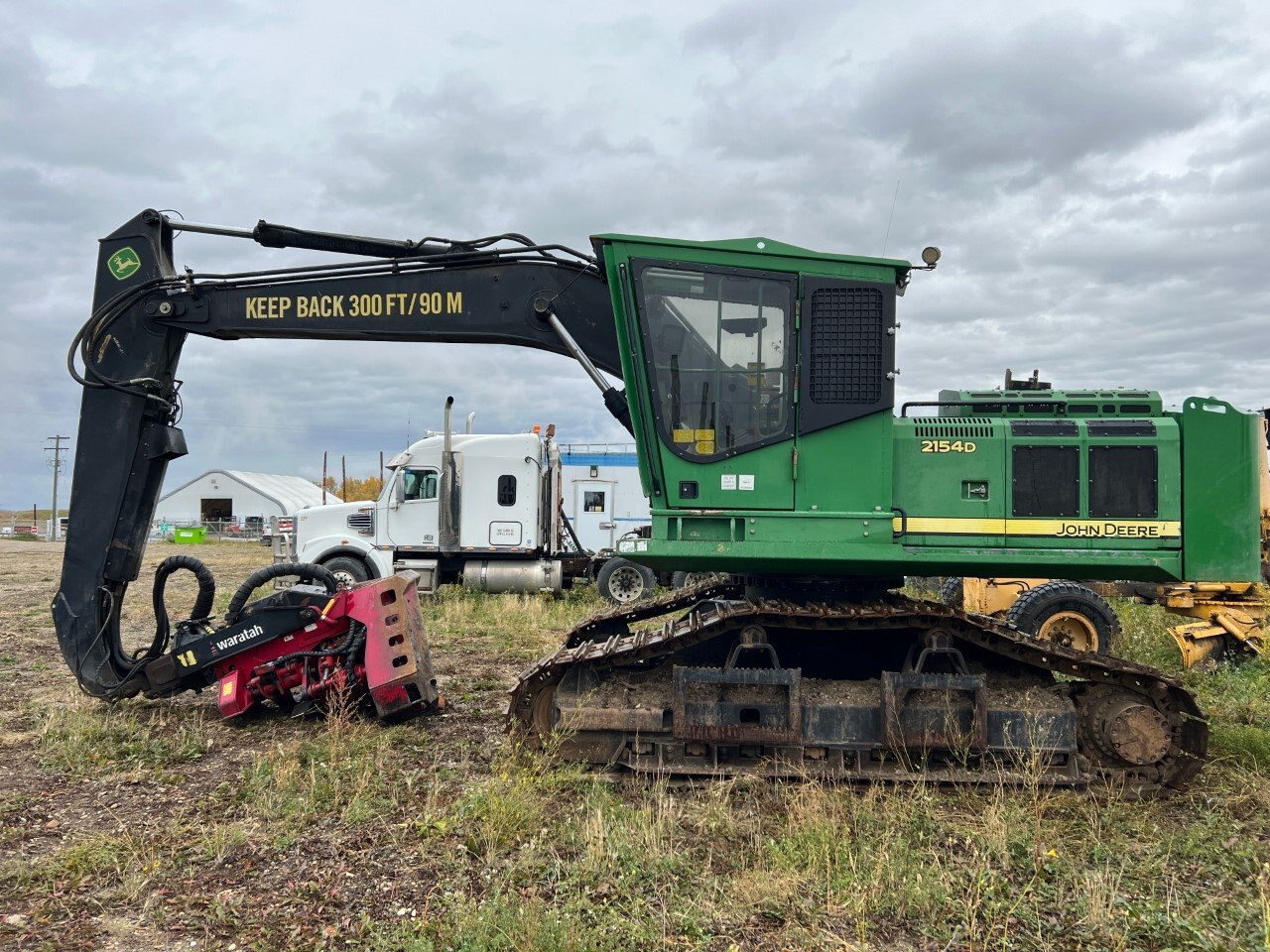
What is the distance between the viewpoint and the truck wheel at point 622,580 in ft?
56.4

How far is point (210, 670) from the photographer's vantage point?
23.9ft

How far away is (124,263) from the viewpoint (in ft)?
24.1

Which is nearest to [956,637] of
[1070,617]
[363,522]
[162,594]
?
[1070,617]

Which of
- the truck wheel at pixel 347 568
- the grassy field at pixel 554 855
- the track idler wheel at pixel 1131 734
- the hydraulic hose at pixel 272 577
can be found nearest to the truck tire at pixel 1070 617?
the grassy field at pixel 554 855

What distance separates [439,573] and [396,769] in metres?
11.2

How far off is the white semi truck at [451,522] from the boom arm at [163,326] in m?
9.15

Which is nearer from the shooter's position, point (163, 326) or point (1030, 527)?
point (1030, 527)

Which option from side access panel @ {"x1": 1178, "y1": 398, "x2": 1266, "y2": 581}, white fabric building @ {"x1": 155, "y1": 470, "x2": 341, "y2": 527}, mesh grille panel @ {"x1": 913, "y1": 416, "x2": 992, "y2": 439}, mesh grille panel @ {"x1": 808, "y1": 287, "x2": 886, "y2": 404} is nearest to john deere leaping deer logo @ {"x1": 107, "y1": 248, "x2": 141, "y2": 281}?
mesh grille panel @ {"x1": 808, "y1": 287, "x2": 886, "y2": 404}

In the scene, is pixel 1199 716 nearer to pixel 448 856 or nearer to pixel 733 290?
pixel 733 290

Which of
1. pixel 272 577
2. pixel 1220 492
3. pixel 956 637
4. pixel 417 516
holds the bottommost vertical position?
pixel 956 637

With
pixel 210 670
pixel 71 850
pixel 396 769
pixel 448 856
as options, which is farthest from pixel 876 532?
pixel 210 670

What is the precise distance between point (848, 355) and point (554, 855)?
3533 millimetres

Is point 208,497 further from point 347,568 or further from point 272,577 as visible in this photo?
point 272,577

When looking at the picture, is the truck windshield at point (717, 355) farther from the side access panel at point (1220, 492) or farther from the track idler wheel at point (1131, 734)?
the track idler wheel at point (1131, 734)
